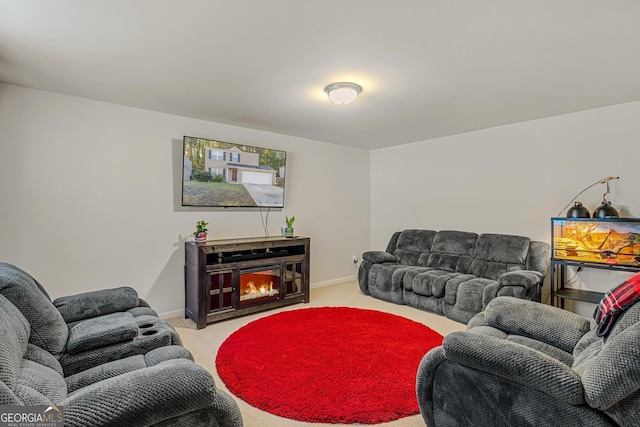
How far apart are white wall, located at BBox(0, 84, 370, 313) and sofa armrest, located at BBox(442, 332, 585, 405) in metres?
3.37

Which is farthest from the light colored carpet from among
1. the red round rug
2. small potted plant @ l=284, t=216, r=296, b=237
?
small potted plant @ l=284, t=216, r=296, b=237

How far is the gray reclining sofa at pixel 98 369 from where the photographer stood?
1096 millimetres

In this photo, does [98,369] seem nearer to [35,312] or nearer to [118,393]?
[35,312]

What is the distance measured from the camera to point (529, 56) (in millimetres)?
2447

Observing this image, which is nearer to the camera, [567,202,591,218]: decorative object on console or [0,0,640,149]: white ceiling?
[0,0,640,149]: white ceiling

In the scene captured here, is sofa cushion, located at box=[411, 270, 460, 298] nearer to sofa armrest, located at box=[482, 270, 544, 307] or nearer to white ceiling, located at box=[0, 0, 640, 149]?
sofa armrest, located at box=[482, 270, 544, 307]

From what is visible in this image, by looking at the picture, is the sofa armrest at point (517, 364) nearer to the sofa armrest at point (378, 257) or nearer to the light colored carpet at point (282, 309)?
the light colored carpet at point (282, 309)

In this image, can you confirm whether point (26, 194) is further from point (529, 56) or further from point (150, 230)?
point (529, 56)

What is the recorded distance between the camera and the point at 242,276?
3973 mm

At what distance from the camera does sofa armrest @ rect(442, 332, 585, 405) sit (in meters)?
1.25

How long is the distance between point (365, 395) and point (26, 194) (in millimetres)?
3504

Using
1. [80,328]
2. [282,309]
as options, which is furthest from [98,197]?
[282,309]

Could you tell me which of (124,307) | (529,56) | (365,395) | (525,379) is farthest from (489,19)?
(124,307)

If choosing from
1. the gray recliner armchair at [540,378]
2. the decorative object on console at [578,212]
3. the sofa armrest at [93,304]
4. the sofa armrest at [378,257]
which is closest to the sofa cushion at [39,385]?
the sofa armrest at [93,304]
